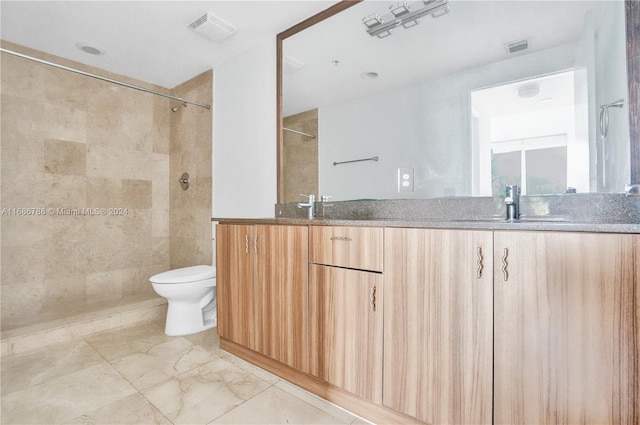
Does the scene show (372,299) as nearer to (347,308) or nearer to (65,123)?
(347,308)

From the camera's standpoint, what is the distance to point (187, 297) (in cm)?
232

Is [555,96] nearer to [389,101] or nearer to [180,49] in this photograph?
[389,101]

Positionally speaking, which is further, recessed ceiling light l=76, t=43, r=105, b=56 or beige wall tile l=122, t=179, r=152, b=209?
beige wall tile l=122, t=179, r=152, b=209

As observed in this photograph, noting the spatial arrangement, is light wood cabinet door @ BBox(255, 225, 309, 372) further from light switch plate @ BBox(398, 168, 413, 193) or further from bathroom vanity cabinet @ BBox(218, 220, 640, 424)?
light switch plate @ BBox(398, 168, 413, 193)

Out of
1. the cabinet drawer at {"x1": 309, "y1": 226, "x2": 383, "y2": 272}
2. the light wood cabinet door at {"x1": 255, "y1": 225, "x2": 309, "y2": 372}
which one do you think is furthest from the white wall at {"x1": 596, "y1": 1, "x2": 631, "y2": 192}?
the light wood cabinet door at {"x1": 255, "y1": 225, "x2": 309, "y2": 372}

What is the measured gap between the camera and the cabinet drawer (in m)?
1.30

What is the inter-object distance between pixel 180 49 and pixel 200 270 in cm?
180

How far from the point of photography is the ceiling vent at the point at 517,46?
4.71 ft

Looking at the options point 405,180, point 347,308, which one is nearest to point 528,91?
point 405,180

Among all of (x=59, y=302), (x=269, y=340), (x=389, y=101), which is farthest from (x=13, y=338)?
(x=389, y=101)

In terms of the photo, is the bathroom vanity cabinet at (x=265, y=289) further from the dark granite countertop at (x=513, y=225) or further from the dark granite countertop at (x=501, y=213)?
the dark granite countertop at (x=513, y=225)

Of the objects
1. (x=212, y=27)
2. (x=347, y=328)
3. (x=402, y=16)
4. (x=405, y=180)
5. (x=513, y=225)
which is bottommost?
(x=347, y=328)

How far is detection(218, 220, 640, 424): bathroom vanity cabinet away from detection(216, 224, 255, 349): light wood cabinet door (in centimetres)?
21

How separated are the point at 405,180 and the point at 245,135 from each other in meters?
1.46
